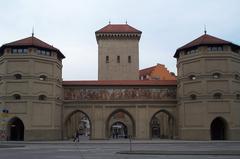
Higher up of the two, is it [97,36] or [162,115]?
[97,36]

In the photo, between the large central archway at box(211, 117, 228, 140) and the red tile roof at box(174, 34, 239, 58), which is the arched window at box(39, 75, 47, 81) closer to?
the red tile roof at box(174, 34, 239, 58)

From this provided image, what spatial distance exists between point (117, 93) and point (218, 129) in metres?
16.4

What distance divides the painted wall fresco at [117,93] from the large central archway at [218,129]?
24.4ft

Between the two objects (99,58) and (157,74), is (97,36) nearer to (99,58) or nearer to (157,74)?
(99,58)

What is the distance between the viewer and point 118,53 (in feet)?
253

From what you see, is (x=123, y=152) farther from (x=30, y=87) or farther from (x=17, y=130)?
(x=17, y=130)

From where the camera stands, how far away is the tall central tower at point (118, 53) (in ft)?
251

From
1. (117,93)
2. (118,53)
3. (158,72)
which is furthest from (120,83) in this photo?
(158,72)

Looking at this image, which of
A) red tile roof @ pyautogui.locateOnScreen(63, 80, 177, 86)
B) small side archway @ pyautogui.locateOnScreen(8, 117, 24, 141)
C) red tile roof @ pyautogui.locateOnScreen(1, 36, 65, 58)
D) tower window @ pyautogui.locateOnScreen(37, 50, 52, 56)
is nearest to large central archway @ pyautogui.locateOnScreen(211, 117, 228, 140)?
red tile roof @ pyautogui.locateOnScreen(63, 80, 177, 86)

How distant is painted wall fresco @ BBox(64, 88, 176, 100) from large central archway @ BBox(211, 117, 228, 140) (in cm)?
745

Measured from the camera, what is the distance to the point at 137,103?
5931 centimetres

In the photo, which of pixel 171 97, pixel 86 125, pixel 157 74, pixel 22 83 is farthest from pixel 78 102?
pixel 86 125

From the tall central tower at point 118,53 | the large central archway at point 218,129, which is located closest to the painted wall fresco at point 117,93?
the large central archway at point 218,129

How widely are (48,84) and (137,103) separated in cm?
1414
